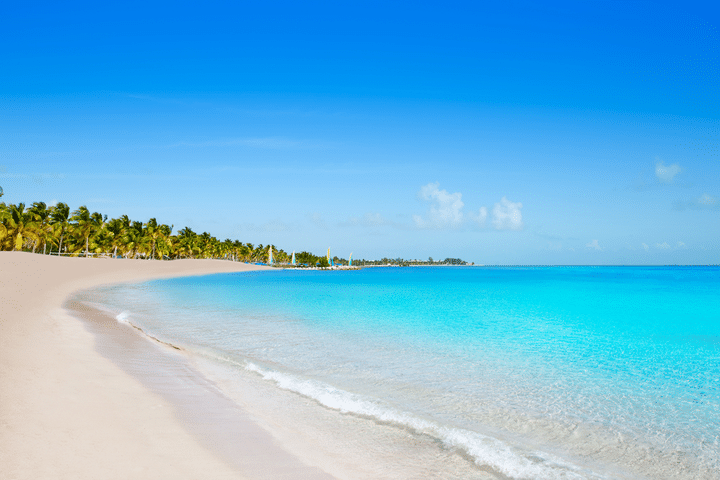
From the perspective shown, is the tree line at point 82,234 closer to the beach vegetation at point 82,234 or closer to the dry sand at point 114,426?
the beach vegetation at point 82,234

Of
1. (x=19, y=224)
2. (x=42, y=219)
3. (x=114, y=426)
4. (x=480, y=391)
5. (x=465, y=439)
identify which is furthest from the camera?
(x=42, y=219)

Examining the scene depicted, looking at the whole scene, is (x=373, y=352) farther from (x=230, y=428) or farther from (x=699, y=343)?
(x=699, y=343)

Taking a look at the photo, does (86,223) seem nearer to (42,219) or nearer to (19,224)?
(42,219)

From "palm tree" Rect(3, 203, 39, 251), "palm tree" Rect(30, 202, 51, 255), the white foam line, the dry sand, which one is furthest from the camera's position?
"palm tree" Rect(30, 202, 51, 255)

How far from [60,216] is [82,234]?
26.8 feet

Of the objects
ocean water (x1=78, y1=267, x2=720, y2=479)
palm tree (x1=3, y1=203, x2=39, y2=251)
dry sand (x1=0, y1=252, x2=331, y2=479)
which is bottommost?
ocean water (x1=78, y1=267, x2=720, y2=479)

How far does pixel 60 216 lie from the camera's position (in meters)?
72.9

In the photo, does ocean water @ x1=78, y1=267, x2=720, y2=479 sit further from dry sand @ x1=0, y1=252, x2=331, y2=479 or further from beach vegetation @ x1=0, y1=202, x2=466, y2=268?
beach vegetation @ x1=0, y1=202, x2=466, y2=268

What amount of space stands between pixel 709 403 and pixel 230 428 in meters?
9.78

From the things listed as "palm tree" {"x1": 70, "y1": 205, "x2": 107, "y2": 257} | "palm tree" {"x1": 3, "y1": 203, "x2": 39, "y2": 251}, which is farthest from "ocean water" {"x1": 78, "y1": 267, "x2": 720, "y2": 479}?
"palm tree" {"x1": 70, "y1": 205, "x2": 107, "y2": 257}

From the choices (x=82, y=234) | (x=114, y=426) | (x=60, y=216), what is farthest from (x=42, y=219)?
(x=114, y=426)

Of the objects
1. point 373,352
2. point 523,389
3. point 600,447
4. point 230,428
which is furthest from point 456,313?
point 230,428

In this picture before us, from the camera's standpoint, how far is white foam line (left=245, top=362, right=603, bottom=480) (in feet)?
17.1

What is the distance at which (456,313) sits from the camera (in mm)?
24609
